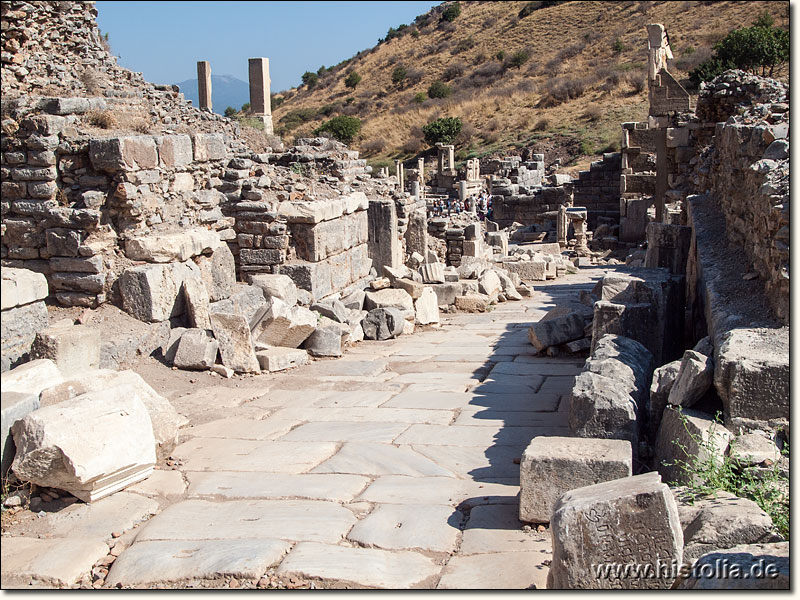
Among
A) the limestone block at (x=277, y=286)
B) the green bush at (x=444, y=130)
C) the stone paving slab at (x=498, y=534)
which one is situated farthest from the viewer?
the green bush at (x=444, y=130)

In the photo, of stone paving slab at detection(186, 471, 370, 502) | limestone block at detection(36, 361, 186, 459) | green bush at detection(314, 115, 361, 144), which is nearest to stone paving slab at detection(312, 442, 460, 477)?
stone paving slab at detection(186, 471, 370, 502)

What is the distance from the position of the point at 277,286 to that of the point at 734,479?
636 centimetres

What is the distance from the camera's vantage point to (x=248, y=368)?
782 centimetres

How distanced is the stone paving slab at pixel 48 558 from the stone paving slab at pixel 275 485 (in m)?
0.81

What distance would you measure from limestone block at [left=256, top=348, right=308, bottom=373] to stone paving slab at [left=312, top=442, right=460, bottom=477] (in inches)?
99.8

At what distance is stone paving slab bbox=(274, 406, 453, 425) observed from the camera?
6.36m

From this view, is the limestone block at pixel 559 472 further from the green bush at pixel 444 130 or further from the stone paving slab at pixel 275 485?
the green bush at pixel 444 130

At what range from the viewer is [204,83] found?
88.2ft

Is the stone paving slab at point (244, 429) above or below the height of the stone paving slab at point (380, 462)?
above

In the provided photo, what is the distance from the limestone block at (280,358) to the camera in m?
8.02

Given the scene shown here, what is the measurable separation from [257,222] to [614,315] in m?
5.09

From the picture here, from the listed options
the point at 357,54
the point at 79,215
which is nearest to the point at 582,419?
the point at 79,215

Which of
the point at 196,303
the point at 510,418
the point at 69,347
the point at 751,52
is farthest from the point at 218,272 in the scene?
the point at 751,52

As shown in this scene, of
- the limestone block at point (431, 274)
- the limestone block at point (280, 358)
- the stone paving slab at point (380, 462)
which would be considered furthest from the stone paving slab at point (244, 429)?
the limestone block at point (431, 274)
